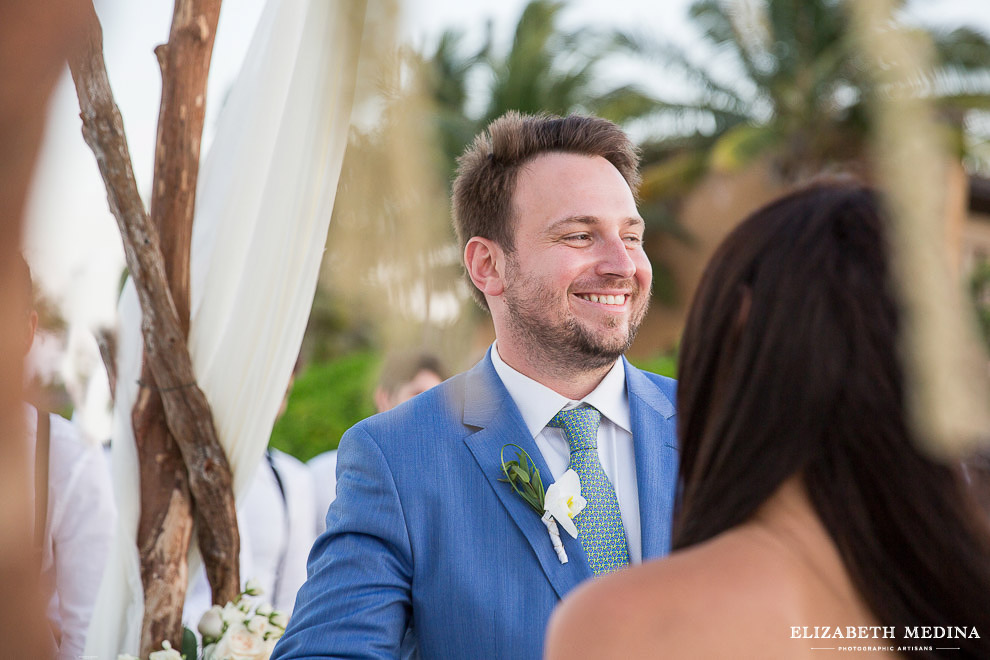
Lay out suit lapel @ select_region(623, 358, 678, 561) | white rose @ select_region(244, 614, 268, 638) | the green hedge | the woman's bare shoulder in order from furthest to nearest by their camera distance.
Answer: the green hedge
white rose @ select_region(244, 614, 268, 638)
suit lapel @ select_region(623, 358, 678, 561)
the woman's bare shoulder

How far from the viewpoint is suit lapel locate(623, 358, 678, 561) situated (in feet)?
6.98

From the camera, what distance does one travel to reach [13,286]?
589mm

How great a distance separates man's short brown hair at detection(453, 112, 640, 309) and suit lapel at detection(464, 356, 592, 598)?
12.8 inches

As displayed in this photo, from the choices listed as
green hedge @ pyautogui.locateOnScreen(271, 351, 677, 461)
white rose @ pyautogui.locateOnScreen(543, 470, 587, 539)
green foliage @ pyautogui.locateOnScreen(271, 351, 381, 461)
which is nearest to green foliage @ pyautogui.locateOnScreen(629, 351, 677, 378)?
green hedge @ pyautogui.locateOnScreen(271, 351, 677, 461)

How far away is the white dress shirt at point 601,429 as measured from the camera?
2.24m

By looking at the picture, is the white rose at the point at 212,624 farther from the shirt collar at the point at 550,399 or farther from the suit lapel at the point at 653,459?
the suit lapel at the point at 653,459

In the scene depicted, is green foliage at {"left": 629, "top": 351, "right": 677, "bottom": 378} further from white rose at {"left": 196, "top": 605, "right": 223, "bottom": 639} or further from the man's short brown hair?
white rose at {"left": 196, "top": 605, "right": 223, "bottom": 639}

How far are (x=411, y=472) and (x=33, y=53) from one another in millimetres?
1586

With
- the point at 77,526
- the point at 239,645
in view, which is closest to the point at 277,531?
the point at 77,526

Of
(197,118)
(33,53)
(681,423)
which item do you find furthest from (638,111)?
(33,53)

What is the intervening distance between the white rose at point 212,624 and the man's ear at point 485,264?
3.87 feet

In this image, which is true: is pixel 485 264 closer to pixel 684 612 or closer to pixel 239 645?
pixel 239 645

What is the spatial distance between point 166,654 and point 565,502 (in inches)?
45.6

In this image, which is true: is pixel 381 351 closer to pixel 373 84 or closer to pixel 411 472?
pixel 373 84
